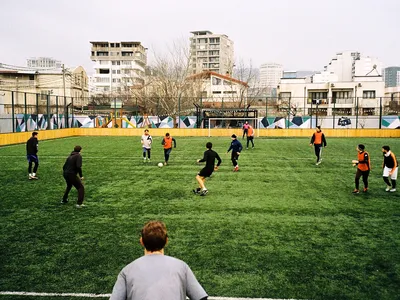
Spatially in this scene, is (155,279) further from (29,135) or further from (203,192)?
(29,135)

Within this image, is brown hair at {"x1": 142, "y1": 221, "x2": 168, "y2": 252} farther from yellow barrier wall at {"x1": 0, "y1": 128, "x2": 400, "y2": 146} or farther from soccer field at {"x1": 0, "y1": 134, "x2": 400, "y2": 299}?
yellow barrier wall at {"x1": 0, "y1": 128, "x2": 400, "y2": 146}

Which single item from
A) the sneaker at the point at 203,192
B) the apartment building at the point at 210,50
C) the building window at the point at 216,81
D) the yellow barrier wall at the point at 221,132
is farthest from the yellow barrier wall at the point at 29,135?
the apartment building at the point at 210,50

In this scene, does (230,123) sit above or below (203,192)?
above

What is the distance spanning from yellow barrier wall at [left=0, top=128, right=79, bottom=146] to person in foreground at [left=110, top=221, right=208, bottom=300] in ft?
97.5

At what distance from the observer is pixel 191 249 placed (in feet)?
26.2

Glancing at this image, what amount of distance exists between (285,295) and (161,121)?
3883 centimetres

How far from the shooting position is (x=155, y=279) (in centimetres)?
303

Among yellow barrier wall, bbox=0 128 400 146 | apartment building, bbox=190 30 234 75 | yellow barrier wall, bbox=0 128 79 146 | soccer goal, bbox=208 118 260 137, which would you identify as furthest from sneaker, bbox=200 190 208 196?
apartment building, bbox=190 30 234 75

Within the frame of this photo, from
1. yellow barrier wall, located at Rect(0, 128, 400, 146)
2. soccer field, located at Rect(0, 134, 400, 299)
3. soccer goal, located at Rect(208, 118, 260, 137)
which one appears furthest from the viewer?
soccer goal, located at Rect(208, 118, 260, 137)

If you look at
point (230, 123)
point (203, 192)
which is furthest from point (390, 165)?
point (230, 123)

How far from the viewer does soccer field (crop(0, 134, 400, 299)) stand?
6562 mm

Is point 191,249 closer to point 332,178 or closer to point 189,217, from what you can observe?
point 189,217

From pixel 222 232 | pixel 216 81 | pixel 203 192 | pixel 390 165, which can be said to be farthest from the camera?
pixel 216 81

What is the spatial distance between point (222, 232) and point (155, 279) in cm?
623
